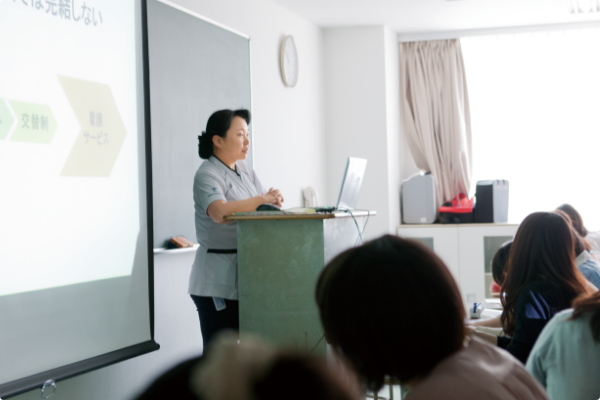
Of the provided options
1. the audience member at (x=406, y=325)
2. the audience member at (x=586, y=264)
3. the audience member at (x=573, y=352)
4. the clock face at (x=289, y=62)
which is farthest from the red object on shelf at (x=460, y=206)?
the audience member at (x=406, y=325)

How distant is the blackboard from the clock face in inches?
33.3

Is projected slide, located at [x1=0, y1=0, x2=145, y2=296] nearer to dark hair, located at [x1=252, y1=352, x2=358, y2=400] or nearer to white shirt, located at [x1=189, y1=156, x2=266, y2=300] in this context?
white shirt, located at [x1=189, y1=156, x2=266, y2=300]

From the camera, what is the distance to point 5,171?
179 cm

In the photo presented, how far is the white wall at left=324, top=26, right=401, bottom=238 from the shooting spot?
16.4 feet

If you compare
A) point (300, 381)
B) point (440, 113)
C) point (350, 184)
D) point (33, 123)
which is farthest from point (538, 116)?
point (300, 381)

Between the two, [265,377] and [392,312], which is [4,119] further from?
[265,377]

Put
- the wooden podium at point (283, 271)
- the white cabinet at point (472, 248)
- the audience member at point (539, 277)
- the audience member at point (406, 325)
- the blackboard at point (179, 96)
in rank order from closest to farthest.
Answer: the audience member at point (406, 325) → the audience member at point (539, 277) → the wooden podium at point (283, 271) → the blackboard at point (179, 96) → the white cabinet at point (472, 248)

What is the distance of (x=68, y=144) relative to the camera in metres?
2.02

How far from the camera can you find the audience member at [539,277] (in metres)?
1.67

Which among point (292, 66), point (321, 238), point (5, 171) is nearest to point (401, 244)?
point (321, 238)

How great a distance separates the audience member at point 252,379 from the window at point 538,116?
17.3 ft

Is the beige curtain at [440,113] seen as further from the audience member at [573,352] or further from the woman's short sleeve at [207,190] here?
the audience member at [573,352]

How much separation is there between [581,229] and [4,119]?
2.97 meters

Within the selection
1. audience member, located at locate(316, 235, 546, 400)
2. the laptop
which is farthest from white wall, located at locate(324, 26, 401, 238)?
audience member, located at locate(316, 235, 546, 400)
